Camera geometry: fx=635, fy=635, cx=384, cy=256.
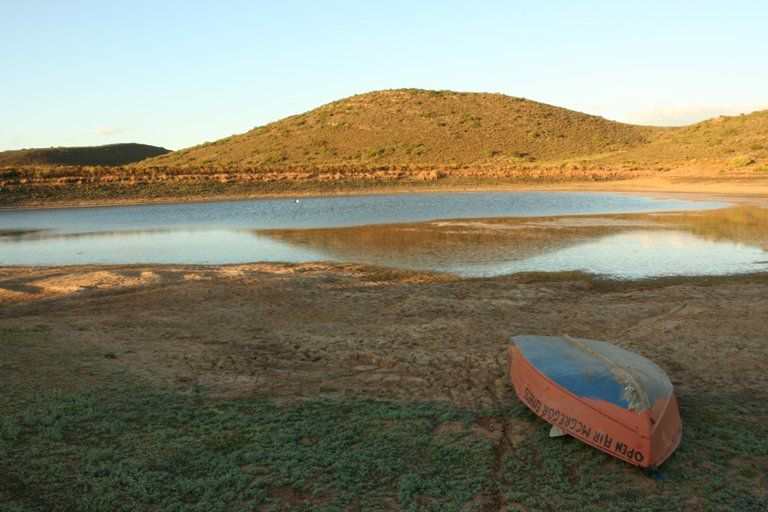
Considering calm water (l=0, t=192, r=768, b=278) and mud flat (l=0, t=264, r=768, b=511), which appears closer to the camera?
mud flat (l=0, t=264, r=768, b=511)

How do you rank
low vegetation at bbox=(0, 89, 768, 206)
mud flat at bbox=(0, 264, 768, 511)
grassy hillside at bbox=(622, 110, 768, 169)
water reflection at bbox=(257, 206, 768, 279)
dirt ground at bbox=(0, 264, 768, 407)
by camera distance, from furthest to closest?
grassy hillside at bbox=(622, 110, 768, 169)
low vegetation at bbox=(0, 89, 768, 206)
water reflection at bbox=(257, 206, 768, 279)
dirt ground at bbox=(0, 264, 768, 407)
mud flat at bbox=(0, 264, 768, 511)

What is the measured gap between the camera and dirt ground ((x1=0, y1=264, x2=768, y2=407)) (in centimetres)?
791

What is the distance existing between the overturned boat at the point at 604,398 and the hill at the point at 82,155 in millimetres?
82105

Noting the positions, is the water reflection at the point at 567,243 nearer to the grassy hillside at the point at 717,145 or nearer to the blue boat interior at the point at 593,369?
the blue boat interior at the point at 593,369

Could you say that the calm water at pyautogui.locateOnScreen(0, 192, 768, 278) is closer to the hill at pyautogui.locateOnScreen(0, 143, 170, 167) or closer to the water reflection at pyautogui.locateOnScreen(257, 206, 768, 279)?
the water reflection at pyautogui.locateOnScreen(257, 206, 768, 279)

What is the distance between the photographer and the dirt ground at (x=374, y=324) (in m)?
7.91

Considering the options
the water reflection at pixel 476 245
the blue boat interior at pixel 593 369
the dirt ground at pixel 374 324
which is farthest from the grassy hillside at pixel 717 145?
the blue boat interior at pixel 593 369

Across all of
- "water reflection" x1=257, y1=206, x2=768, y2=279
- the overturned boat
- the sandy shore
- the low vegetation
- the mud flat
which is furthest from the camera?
the low vegetation

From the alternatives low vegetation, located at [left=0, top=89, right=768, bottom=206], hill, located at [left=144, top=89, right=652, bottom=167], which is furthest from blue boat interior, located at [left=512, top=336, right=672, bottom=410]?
hill, located at [left=144, top=89, right=652, bottom=167]

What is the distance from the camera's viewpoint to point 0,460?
580cm

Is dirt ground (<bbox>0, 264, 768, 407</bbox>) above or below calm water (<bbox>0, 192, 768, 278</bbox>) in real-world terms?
below

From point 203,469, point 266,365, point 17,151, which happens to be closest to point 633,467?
point 203,469

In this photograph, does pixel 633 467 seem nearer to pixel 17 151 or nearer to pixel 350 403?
pixel 350 403

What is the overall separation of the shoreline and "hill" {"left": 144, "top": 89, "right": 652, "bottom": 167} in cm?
1760
